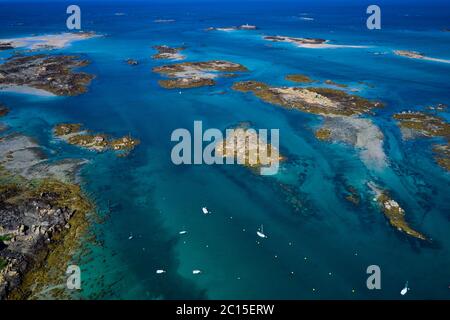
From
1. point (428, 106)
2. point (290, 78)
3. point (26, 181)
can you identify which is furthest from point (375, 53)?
point (26, 181)

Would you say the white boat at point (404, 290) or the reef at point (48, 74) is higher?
the reef at point (48, 74)

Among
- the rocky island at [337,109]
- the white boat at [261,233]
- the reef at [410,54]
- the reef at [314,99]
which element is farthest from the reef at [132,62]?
the reef at [410,54]

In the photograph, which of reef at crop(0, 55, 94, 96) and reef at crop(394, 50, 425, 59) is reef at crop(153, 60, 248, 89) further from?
reef at crop(394, 50, 425, 59)

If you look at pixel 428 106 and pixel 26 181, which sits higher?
pixel 428 106

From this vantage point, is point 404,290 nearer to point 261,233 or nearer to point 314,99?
point 261,233

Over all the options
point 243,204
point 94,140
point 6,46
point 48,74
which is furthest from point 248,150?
point 6,46

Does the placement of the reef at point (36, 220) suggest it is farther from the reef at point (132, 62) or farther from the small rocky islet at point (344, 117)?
the reef at point (132, 62)
